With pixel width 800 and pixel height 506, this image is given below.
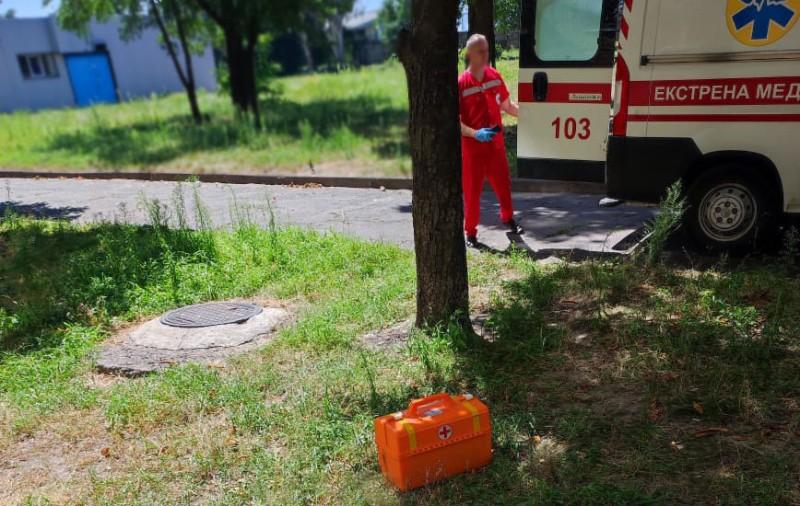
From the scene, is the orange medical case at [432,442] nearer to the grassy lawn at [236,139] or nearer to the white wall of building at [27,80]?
the grassy lawn at [236,139]

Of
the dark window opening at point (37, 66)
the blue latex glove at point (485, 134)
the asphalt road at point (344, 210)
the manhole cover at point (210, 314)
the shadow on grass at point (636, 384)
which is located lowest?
the asphalt road at point (344, 210)

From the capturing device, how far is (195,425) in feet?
12.1

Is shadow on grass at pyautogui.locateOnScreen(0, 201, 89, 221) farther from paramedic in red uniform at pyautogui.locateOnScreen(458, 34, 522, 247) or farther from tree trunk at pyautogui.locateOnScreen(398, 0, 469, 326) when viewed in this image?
tree trunk at pyautogui.locateOnScreen(398, 0, 469, 326)

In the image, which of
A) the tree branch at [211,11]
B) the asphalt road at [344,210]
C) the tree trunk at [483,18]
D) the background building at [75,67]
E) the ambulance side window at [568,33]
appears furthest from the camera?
the background building at [75,67]

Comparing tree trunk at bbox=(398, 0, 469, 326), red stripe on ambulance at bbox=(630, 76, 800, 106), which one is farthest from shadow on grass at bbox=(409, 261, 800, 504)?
red stripe on ambulance at bbox=(630, 76, 800, 106)

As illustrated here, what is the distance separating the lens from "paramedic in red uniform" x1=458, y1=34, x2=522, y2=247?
5.95 m

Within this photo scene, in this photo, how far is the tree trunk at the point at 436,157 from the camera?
151 inches

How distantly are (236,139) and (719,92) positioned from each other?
11699 millimetres

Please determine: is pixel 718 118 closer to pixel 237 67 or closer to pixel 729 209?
pixel 729 209

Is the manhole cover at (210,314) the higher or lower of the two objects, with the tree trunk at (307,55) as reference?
lower

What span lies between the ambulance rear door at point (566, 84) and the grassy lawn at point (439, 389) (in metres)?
1.61

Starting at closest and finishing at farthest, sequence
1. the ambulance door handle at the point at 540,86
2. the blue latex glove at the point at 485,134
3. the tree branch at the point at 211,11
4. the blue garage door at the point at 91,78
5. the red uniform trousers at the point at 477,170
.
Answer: the blue latex glove at the point at 485,134 → the red uniform trousers at the point at 477,170 → the ambulance door handle at the point at 540,86 → the tree branch at the point at 211,11 → the blue garage door at the point at 91,78

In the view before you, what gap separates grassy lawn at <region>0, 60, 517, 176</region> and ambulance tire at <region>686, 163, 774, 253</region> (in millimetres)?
3063

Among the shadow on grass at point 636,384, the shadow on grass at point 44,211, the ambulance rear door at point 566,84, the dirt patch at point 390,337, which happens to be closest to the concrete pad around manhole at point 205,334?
the dirt patch at point 390,337
